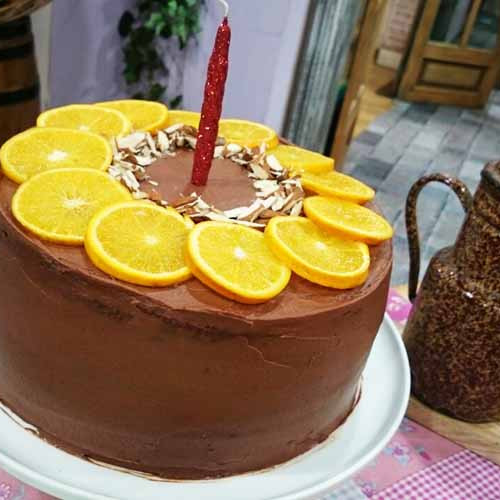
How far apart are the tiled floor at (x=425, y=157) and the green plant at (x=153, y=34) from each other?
4.16 ft

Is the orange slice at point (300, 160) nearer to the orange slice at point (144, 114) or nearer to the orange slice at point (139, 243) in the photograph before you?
the orange slice at point (144, 114)

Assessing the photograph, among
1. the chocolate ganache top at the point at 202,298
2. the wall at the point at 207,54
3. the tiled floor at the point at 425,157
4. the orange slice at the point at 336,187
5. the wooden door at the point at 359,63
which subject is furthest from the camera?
the tiled floor at the point at 425,157

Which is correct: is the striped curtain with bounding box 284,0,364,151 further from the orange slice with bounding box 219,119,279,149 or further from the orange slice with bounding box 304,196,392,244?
the orange slice with bounding box 304,196,392,244

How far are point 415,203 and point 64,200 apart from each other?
25.5 inches

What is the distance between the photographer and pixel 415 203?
1.22 metres

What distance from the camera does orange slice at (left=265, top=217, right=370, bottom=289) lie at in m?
0.85

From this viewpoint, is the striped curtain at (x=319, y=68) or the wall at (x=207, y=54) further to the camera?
the striped curtain at (x=319, y=68)

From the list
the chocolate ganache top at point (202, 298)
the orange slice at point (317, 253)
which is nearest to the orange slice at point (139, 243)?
the chocolate ganache top at point (202, 298)

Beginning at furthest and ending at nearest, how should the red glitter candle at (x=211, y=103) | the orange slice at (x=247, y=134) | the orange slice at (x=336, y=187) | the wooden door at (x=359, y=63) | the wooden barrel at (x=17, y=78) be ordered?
the wooden door at (x=359, y=63), the wooden barrel at (x=17, y=78), the orange slice at (x=247, y=134), the orange slice at (x=336, y=187), the red glitter candle at (x=211, y=103)

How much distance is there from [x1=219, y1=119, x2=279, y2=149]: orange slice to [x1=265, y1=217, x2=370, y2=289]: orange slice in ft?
0.92

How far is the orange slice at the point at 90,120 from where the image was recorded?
109cm

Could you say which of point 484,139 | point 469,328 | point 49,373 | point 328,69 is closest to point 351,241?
point 469,328

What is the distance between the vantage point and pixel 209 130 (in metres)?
0.96

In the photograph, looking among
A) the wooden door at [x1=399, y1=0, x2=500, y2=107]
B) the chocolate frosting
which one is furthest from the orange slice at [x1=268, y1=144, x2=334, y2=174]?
the wooden door at [x1=399, y1=0, x2=500, y2=107]
